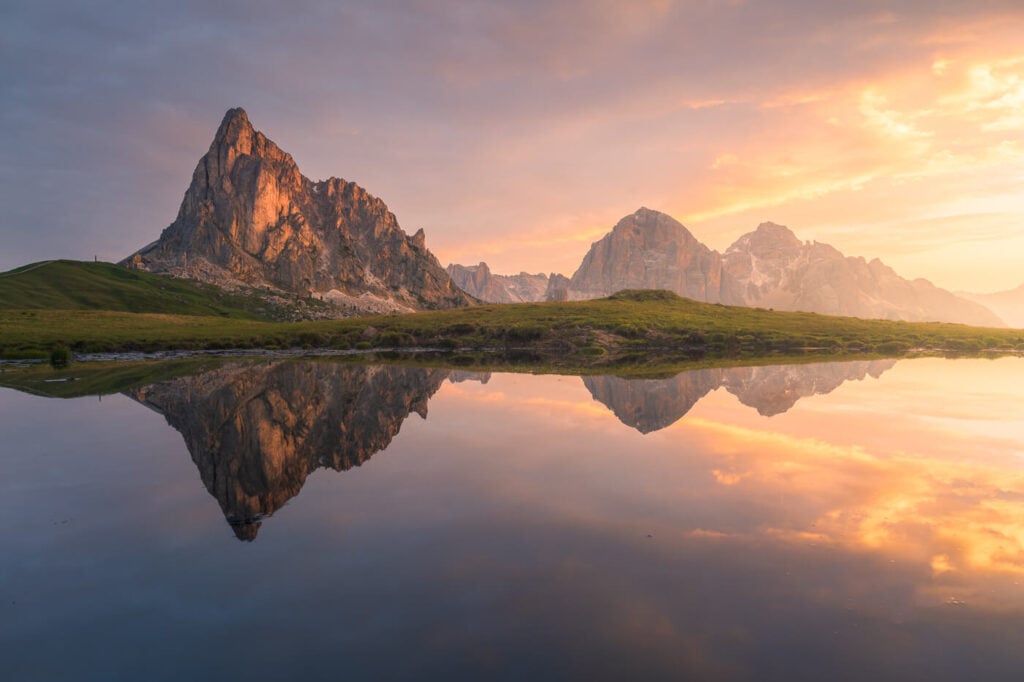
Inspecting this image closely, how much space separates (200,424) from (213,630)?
64.1 feet

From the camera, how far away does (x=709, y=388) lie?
132 ft

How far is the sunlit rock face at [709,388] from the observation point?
3027 cm

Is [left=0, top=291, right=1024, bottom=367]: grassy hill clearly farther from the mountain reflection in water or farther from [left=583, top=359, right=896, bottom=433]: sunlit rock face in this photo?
the mountain reflection in water

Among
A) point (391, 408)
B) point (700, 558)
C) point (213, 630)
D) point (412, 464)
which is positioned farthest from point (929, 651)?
point (391, 408)

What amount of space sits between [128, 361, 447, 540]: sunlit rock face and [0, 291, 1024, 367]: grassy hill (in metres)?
35.3

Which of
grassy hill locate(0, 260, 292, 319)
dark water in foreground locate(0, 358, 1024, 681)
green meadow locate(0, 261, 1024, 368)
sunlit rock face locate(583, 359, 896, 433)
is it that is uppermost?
grassy hill locate(0, 260, 292, 319)

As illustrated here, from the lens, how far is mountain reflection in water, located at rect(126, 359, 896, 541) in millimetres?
17969

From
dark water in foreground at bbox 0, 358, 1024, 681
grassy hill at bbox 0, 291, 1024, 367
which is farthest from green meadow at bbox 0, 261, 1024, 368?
dark water in foreground at bbox 0, 358, 1024, 681

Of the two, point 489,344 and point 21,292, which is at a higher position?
point 21,292

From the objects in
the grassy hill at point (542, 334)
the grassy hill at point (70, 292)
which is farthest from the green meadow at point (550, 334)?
the grassy hill at point (70, 292)

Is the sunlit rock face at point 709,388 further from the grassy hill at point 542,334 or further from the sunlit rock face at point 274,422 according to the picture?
the grassy hill at point 542,334

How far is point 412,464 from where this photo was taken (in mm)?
19688

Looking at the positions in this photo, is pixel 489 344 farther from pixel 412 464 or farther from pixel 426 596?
pixel 426 596

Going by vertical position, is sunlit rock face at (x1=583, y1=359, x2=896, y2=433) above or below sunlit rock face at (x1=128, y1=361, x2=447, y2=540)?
above
